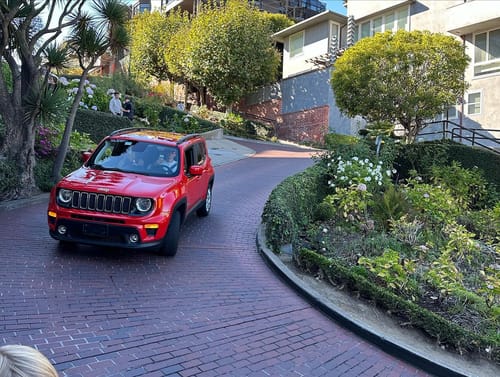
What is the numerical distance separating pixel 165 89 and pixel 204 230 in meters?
30.8

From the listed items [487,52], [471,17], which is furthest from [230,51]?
[487,52]

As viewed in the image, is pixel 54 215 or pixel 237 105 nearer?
pixel 54 215

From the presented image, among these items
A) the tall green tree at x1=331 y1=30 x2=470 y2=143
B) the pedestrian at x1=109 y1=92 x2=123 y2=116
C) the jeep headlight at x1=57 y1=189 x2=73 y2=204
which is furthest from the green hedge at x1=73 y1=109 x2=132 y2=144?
the jeep headlight at x1=57 y1=189 x2=73 y2=204

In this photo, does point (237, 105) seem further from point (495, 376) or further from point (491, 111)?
point (495, 376)

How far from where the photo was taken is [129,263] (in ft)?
20.5

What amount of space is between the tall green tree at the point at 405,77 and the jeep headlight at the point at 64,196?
41.3 feet

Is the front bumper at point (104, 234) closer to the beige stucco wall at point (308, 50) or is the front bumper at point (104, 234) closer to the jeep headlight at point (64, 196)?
the jeep headlight at point (64, 196)

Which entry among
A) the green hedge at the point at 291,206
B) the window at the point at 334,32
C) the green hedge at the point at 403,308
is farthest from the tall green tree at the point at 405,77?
the window at the point at 334,32

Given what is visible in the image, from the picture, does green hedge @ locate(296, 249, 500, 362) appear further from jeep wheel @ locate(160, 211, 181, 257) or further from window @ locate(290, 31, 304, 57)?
window @ locate(290, 31, 304, 57)

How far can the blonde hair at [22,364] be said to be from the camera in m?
1.22

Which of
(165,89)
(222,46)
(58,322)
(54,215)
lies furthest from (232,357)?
(165,89)

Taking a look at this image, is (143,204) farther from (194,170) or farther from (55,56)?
(55,56)

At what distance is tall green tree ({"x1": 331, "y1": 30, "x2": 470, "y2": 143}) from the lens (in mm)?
15992

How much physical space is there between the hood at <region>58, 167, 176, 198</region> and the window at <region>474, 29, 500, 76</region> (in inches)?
803
